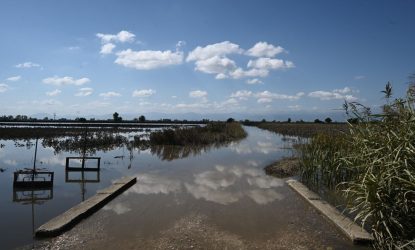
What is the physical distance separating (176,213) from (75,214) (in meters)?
2.04

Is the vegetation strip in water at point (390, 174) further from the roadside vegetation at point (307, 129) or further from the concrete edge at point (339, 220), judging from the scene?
the roadside vegetation at point (307, 129)

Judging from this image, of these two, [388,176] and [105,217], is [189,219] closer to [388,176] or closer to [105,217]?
[105,217]

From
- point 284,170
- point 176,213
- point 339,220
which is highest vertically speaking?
point 284,170

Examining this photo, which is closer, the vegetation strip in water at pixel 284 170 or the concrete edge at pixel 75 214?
the concrete edge at pixel 75 214

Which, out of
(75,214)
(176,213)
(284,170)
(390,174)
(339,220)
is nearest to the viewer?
(390,174)

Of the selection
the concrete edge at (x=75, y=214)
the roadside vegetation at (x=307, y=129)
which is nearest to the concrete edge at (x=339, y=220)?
the concrete edge at (x=75, y=214)

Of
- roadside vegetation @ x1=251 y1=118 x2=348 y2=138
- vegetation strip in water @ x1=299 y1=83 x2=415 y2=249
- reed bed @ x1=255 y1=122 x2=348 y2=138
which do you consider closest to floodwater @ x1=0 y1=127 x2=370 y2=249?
vegetation strip in water @ x1=299 y1=83 x2=415 y2=249

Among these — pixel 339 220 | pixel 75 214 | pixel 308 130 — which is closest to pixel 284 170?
pixel 339 220

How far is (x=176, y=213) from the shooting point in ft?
25.0

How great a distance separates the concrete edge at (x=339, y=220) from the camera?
583 centimetres

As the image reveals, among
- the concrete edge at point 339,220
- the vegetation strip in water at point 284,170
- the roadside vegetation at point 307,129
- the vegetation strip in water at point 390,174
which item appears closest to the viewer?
the vegetation strip in water at point 390,174

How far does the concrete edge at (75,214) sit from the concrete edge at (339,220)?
15.9ft

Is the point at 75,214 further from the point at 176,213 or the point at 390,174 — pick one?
the point at 390,174

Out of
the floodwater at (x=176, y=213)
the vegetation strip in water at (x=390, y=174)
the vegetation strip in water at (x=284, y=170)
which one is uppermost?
the vegetation strip in water at (x=390, y=174)
